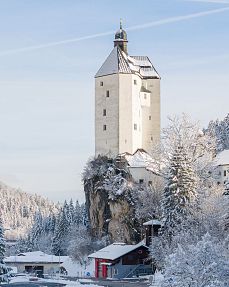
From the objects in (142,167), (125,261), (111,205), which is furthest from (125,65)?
(125,261)

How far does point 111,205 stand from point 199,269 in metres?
52.7

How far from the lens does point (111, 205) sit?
8925 centimetres

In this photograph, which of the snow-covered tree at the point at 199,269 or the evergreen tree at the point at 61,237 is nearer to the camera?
the snow-covered tree at the point at 199,269

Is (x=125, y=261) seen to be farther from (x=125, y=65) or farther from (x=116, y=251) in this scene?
(x=125, y=65)

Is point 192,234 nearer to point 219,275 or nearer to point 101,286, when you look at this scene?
point 101,286

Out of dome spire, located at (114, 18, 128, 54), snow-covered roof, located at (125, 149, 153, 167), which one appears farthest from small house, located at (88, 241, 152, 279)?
dome spire, located at (114, 18, 128, 54)

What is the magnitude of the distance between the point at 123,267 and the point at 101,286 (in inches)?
632

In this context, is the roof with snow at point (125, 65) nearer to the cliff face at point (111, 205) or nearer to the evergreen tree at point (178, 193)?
the cliff face at point (111, 205)

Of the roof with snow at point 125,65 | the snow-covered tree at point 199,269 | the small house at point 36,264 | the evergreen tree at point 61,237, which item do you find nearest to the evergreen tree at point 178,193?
the roof with snow at point 125,65

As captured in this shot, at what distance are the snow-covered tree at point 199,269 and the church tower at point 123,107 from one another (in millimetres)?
50526

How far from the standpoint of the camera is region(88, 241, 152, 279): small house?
79500 millimetres

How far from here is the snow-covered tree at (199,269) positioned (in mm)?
36250

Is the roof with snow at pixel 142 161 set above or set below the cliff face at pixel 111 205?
above

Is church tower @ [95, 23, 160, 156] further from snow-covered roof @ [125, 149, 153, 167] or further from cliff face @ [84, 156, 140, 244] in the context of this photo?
cliff face @ [84, 156, 140, 244]
